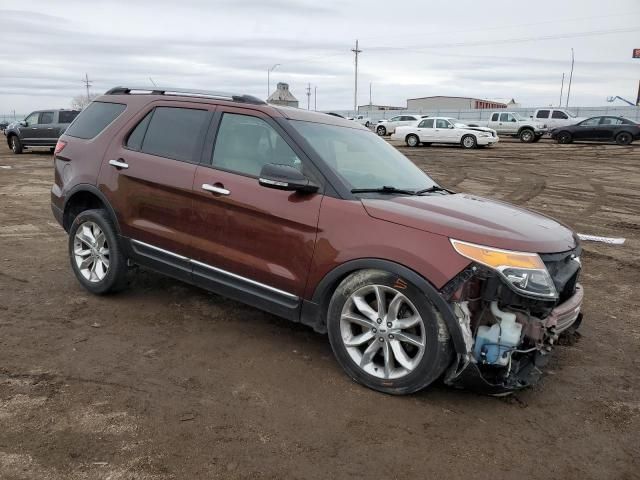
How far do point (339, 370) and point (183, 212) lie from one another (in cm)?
172

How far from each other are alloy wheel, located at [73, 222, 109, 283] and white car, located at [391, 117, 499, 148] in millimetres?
23337

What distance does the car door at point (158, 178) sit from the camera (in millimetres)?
4312

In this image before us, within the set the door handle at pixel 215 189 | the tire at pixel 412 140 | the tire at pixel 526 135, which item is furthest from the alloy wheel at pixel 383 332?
the tire at pixel 526 135

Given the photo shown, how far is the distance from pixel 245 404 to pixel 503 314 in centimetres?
163

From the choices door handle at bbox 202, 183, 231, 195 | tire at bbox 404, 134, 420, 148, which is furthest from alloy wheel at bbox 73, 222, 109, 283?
tire at bbox 404, 134, 420, 148

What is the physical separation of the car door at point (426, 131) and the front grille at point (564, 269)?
24.6 meters

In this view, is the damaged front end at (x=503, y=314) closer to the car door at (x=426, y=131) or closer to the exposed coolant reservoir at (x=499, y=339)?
the exposed coolant reservoir at (x=499, y=339)

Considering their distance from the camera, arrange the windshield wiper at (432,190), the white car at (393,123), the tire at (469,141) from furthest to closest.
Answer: the white car at (393,123) < the tire at (469,141) < the windshield wiper at (432,190)

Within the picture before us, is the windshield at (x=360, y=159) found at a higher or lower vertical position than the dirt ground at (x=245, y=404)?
higher

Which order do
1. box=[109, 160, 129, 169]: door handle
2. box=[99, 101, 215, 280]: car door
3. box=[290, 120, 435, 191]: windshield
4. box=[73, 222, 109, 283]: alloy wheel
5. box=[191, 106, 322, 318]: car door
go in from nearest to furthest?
box=[191, 106, 322, 318]: car door
box=[290, 120, 435, 191]: windshield
box=[99, 101, 215, 280]: car door
box=[109, 160, 129, 169]: door handle
box=[73, 222, 109, 283]: alloy wheel

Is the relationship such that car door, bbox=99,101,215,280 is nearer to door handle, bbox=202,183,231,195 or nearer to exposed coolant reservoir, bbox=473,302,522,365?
door handle, bbox=202,183,231,195

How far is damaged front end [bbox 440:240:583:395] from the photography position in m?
3.13

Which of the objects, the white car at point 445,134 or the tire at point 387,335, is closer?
the tire at point 387,335

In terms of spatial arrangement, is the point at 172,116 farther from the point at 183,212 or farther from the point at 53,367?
the point at 53,367
